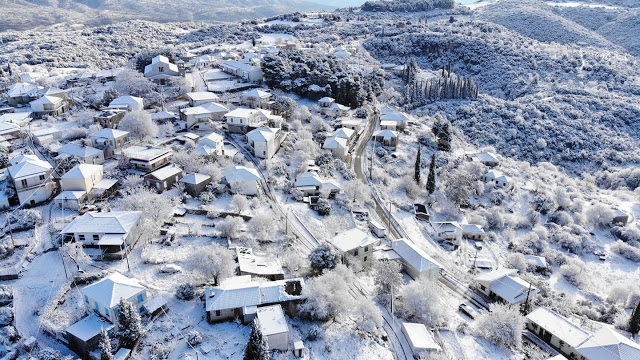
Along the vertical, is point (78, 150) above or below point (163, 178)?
above

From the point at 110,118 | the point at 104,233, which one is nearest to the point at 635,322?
the point at 104,233

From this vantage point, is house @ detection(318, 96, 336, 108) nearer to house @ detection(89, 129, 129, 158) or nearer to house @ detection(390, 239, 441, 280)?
house @ detection(89, 129, 129, 158)

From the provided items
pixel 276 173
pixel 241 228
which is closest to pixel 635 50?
pixel 276 173

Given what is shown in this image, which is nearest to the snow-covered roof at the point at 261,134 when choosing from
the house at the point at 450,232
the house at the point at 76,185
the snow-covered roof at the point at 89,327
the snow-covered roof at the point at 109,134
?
the snow-covered roof at the point at 109,134

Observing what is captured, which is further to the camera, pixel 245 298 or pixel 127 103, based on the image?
pixel 127 103

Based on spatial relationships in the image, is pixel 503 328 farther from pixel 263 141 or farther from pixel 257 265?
pixel 263 141

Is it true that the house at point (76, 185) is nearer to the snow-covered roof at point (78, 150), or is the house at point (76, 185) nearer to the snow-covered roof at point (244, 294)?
the snow-covered roof at point (78, 150)
